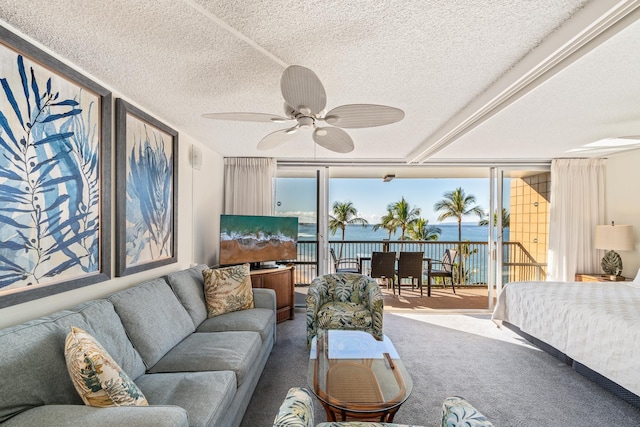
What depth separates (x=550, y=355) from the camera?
10.2ft

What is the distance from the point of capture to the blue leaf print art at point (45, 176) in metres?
1.50

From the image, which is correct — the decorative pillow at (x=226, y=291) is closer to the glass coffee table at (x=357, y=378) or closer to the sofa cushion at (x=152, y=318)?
the sofa cushion at (x=152, y=318)

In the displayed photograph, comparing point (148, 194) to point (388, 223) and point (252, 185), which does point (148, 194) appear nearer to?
point (252, 185)

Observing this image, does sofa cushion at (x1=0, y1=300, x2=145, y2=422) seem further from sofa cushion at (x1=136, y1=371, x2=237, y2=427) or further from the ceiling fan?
the ceiling fan

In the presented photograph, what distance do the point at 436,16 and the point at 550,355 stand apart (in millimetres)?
3393

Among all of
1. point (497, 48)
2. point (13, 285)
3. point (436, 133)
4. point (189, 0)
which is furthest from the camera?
point (436, 133)

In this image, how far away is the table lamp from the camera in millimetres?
3898

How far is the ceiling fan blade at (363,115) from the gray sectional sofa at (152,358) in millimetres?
1635

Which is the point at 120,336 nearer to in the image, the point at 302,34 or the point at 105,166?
the point at 105,166

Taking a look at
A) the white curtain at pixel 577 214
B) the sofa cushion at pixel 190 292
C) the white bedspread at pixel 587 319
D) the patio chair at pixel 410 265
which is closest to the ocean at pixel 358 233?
the white curtain at pixel 577 214

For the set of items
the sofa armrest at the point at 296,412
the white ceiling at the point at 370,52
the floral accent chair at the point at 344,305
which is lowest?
the floral accent chair at the point at 344,305

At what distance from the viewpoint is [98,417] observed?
1154mm

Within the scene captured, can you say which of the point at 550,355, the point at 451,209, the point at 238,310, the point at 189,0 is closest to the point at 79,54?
the point at 189,0

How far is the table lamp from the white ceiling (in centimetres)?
166
